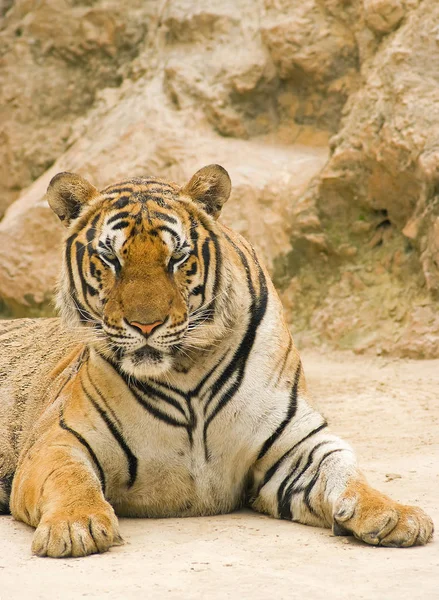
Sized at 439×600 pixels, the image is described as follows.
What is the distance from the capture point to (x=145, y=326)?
3.94 metres

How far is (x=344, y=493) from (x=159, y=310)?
1031mm

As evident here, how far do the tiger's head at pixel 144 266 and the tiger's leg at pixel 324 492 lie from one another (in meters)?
0.60

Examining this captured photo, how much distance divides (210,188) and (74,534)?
1658 millimetres

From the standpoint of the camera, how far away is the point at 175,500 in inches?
173

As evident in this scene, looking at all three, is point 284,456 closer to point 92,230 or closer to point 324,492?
point 324,492

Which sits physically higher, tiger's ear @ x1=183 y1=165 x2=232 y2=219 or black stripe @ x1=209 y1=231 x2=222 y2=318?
tiger's ear @ x1=183 y1=165 x2=232 y2=219

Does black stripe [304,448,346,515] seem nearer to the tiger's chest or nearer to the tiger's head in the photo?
the tiger's chest

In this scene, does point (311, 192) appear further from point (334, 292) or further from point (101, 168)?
point (101, 168)

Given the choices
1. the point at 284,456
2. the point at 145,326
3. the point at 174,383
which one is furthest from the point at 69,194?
the point at 284,456

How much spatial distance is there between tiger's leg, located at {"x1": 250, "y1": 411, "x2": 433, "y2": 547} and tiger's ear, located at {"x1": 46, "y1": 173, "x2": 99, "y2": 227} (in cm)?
134

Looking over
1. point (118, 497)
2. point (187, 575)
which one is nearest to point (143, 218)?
point (118, 497)

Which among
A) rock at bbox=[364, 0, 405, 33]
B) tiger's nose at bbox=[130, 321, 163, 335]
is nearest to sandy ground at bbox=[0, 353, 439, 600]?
tiger's nose at bbox=[130, 321, 163, 335]

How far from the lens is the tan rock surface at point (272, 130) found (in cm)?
797

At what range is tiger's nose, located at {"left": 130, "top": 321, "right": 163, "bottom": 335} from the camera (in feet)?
12.9
